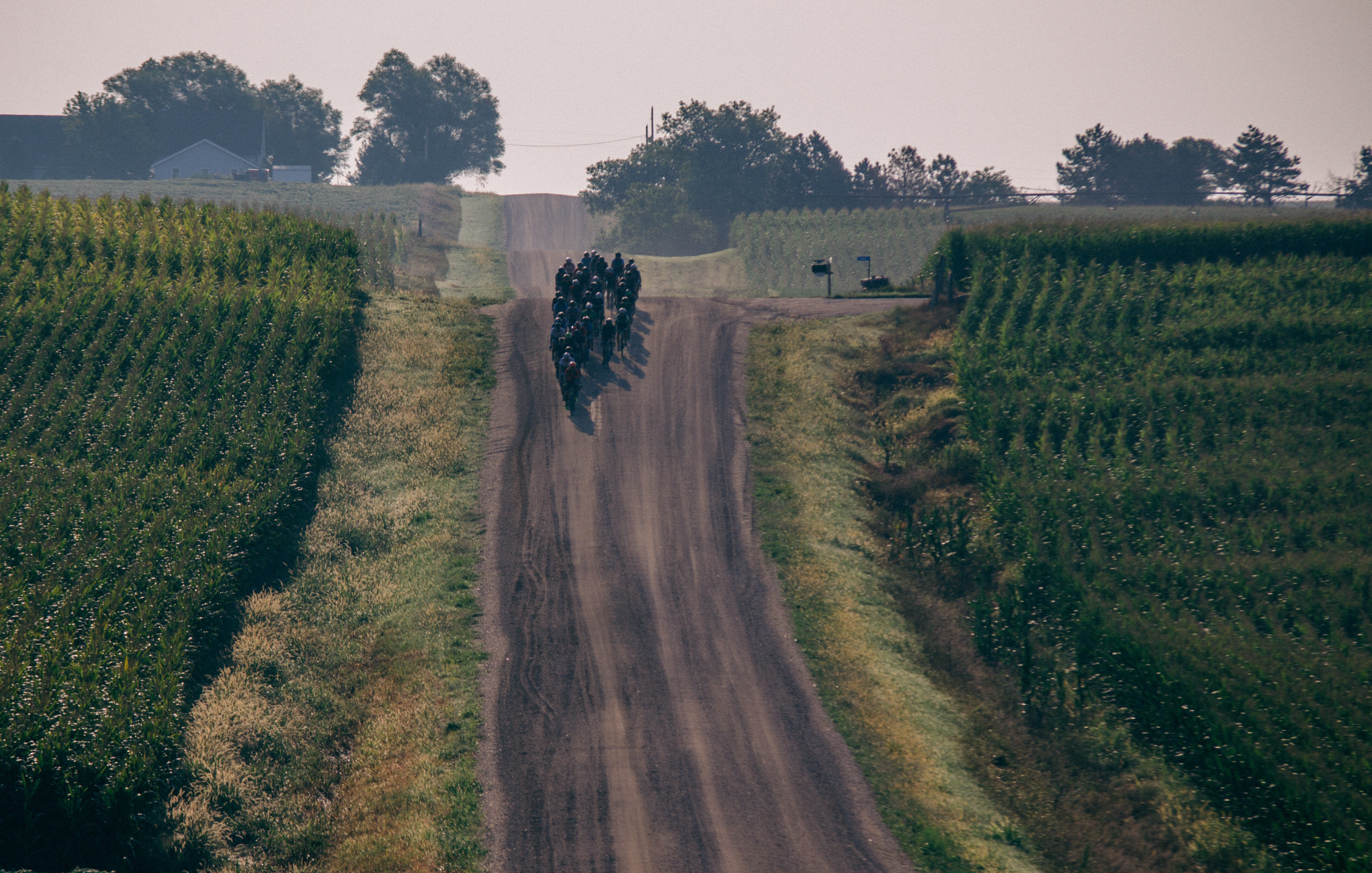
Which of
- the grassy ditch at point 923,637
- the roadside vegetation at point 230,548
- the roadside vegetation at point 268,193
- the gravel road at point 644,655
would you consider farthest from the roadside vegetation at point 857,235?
the roadside vegetation at point 230,548

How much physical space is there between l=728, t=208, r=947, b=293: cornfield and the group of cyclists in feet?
74.2

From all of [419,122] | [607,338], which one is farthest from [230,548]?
[419,122]

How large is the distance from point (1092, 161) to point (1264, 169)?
1439cm

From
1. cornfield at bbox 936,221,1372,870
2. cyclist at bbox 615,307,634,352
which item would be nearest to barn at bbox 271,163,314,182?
cyclist at bbox 615,307,634,352

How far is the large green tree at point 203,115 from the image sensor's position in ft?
323

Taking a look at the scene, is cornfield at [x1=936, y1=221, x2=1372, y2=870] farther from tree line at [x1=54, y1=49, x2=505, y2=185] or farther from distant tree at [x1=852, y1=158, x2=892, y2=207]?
tree line at [x1=54, y1=49, x2=505, y2=185]

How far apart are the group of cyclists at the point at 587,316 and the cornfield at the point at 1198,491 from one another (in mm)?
11784

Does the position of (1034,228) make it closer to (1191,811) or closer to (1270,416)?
(1270,416)

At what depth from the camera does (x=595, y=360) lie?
3047cm

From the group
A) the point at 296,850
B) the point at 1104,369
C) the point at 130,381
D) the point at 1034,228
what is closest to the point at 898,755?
the point at 296,850

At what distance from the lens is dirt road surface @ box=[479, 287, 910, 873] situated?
1336 centimetres

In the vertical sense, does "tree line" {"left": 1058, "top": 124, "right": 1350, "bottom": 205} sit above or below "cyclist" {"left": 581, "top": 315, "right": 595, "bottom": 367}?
above

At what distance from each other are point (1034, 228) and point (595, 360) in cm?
1849

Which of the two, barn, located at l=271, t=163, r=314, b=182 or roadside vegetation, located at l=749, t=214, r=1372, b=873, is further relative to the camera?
barn, located at l=271, t=163, r=314, b=182
